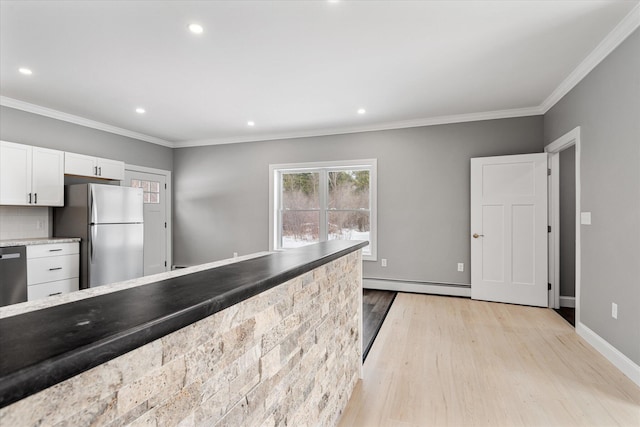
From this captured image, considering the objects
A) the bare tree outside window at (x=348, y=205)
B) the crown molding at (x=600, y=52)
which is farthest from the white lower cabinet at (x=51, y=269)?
the crown molding at (x=600, y=52)

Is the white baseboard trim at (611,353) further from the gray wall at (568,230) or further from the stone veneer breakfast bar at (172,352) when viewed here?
the stone veneer breakfast bar at (172,352)

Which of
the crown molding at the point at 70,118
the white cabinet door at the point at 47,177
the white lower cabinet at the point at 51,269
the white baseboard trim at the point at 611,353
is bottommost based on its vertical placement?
the white baseboard trim at the point at 611,353

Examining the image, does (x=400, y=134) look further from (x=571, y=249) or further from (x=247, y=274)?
(x=247, y=274)

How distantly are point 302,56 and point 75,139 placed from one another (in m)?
3.72

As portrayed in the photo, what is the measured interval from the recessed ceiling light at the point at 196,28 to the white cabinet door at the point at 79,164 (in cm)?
293

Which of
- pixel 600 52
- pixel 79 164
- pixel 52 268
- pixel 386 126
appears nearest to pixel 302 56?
pixel 386 126

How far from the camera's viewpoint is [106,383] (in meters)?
0.51

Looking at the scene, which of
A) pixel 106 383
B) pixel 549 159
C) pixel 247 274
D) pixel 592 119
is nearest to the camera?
pixel 106 383

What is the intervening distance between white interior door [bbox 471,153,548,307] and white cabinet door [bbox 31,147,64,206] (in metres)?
5.36

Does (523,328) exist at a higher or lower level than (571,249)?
lower

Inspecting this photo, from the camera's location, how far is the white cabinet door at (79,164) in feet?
13.8

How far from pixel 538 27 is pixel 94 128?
217 inches

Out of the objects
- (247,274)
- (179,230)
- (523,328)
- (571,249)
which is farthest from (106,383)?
(179,230)

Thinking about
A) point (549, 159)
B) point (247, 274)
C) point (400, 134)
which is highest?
point (400, 134)
